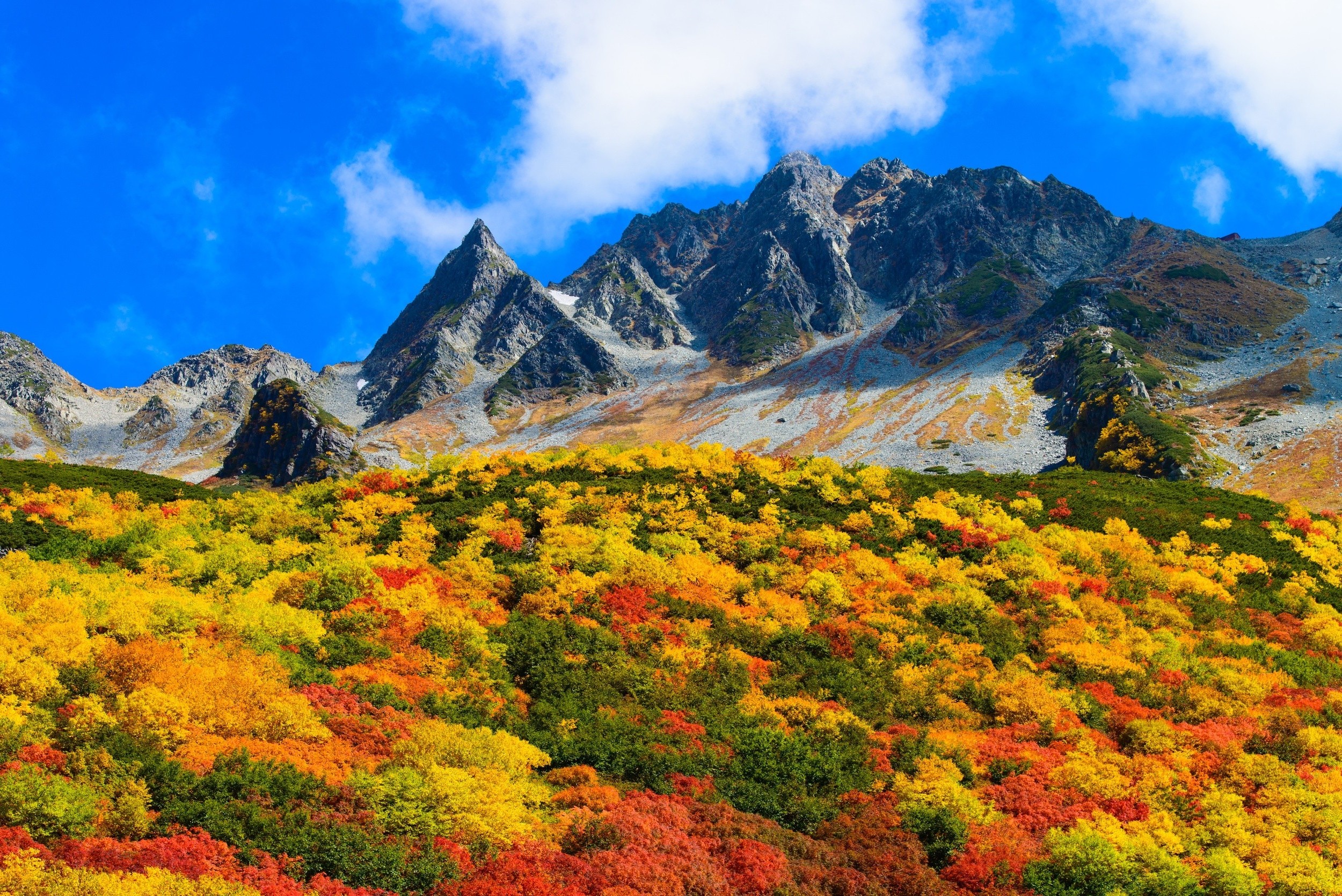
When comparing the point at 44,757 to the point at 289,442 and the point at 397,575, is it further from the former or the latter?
the point at 289,442

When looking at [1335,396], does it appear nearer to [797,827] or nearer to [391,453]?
[797,827]

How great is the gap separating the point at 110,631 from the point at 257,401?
555ft

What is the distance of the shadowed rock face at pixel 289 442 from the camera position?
141m

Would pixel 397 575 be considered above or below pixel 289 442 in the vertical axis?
below

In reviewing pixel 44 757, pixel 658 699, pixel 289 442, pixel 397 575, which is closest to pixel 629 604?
pixel 658 699

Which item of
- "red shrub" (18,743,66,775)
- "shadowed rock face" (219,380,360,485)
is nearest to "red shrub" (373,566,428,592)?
"red shrub" (18,743,66,775)

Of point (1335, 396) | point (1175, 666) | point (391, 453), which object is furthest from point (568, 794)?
point (391, 453)

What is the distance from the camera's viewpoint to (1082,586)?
1144 inches

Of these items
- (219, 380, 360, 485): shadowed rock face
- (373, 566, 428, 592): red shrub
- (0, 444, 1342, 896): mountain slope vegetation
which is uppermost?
(219, 380, 360, 485): shadowed rock face

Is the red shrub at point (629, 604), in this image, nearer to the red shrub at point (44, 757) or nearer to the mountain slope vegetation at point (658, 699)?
the mountain slope vegetation at point (658, 699)

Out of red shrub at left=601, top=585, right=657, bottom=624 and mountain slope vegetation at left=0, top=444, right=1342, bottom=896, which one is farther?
red shrub at left=601, top=585, right=657, bottom=624

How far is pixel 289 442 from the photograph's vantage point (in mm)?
147625

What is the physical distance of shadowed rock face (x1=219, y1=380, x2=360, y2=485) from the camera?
141000 mm

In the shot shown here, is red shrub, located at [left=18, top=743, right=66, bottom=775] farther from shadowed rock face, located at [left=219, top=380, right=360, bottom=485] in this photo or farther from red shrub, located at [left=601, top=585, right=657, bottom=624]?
shadowed rock face, located at [left=219, top=380, right=360, bottom=485]
